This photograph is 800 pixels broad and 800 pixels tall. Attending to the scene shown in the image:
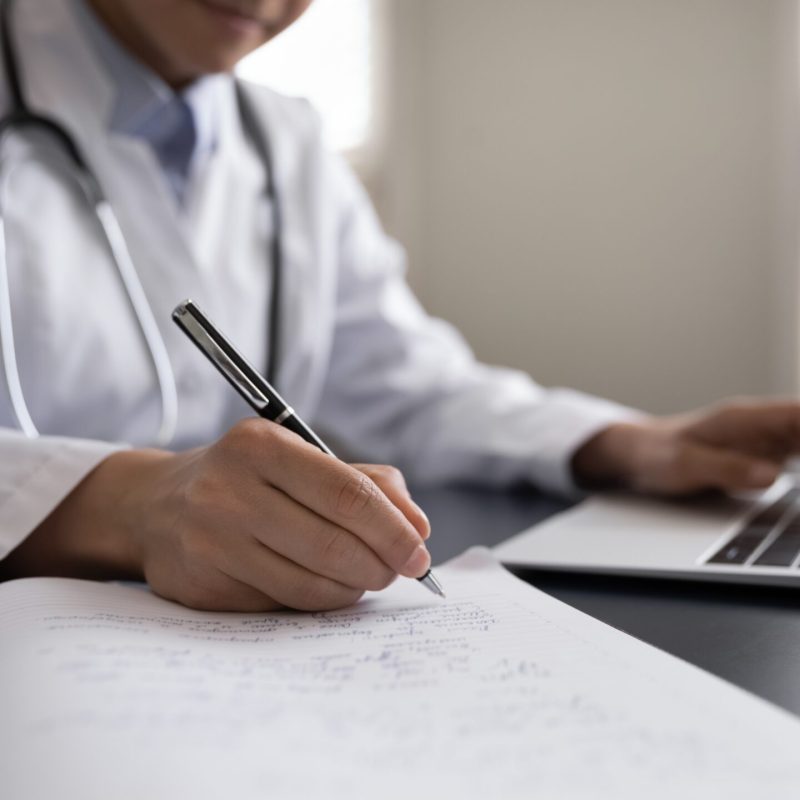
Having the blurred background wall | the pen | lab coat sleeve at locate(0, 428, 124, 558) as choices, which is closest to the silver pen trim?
the pen

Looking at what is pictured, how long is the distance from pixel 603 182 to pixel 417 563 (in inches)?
62.9

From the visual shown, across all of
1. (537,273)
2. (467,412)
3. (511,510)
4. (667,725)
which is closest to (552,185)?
(537,273)

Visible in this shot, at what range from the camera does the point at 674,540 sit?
59 cm

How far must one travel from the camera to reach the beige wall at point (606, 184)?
1764mm

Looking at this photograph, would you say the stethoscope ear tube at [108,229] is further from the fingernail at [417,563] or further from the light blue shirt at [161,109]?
the fingernail at [417,563]

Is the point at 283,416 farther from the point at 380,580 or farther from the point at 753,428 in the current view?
the point at 753,428

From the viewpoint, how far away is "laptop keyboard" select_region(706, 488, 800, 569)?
0.52m

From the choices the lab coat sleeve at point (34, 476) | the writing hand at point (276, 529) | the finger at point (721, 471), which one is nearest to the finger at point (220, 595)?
the writing hand at point (276, 529)

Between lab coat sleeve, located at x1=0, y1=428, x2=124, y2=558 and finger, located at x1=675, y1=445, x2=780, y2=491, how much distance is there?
1.45 feet

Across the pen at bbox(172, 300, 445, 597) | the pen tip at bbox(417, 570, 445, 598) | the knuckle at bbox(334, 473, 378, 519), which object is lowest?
the pen tip at bbox(417, 570, 445, 598)

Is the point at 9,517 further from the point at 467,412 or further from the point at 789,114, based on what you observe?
the point at 789,114

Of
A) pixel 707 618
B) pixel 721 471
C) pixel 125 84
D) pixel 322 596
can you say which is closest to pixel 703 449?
pixel 721 471

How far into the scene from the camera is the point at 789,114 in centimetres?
172

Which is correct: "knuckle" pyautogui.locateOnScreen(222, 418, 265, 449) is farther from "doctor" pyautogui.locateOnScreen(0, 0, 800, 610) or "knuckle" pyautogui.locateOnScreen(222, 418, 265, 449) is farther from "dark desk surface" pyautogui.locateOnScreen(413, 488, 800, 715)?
"dark desk surface" pyautogui.locateOnScreen(413, 488, 800, 715)
